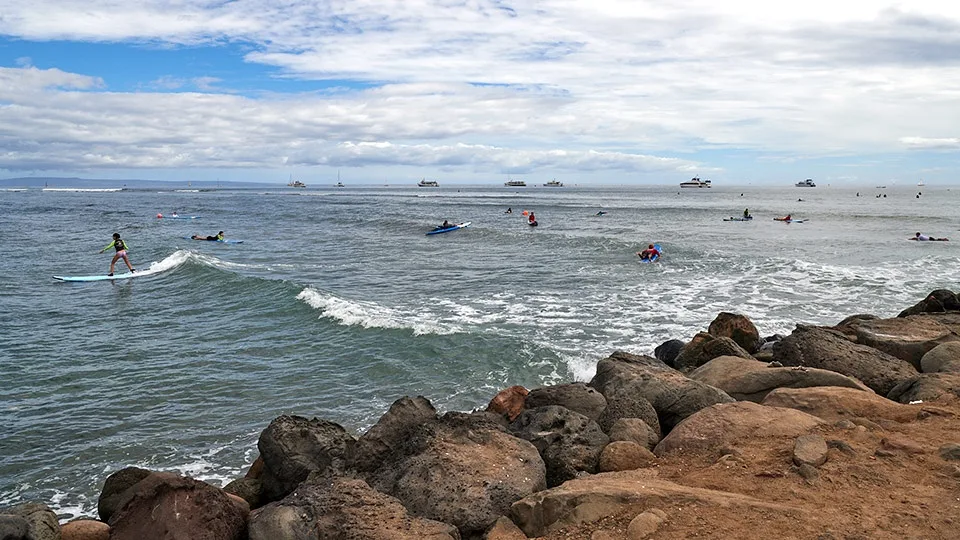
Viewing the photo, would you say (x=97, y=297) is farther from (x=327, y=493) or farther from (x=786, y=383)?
(x=786, y=383)

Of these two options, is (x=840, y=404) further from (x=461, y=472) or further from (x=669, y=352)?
(x=669, y=352)

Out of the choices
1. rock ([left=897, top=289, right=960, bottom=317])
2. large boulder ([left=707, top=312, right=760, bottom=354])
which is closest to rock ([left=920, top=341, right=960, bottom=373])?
large boulder ([left=707, top=312, right=760, bottom=354])

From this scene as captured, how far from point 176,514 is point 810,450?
20.2 ft

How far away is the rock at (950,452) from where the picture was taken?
21.8ft

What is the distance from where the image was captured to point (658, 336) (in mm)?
17672

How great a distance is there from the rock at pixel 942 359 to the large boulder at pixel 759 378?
1806mm

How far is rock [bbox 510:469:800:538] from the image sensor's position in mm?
5914

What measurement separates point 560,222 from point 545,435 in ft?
184

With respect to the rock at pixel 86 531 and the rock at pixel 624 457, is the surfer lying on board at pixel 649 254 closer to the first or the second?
the rock at pixel 624 457

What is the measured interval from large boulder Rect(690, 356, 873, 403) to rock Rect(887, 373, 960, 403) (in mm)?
472

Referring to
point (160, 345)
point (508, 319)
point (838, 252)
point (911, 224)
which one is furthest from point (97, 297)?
point (911, 224)

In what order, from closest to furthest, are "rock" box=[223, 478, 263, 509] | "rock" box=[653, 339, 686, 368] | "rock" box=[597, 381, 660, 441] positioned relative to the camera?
"rock" box=[223, 478, 263, 509]
"rock" box=[597, 381, 660, 441]
"rock" box=[653, 339, 686, 368]

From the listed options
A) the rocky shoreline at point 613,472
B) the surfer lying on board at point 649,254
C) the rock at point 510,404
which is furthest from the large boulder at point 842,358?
the surfer lying on board at point 649,254

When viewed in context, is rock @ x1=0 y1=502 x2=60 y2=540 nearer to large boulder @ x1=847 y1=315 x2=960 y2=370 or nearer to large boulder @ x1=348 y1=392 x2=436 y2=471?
large boulder @ x1=348 y1=392 x2=436 y2=471
